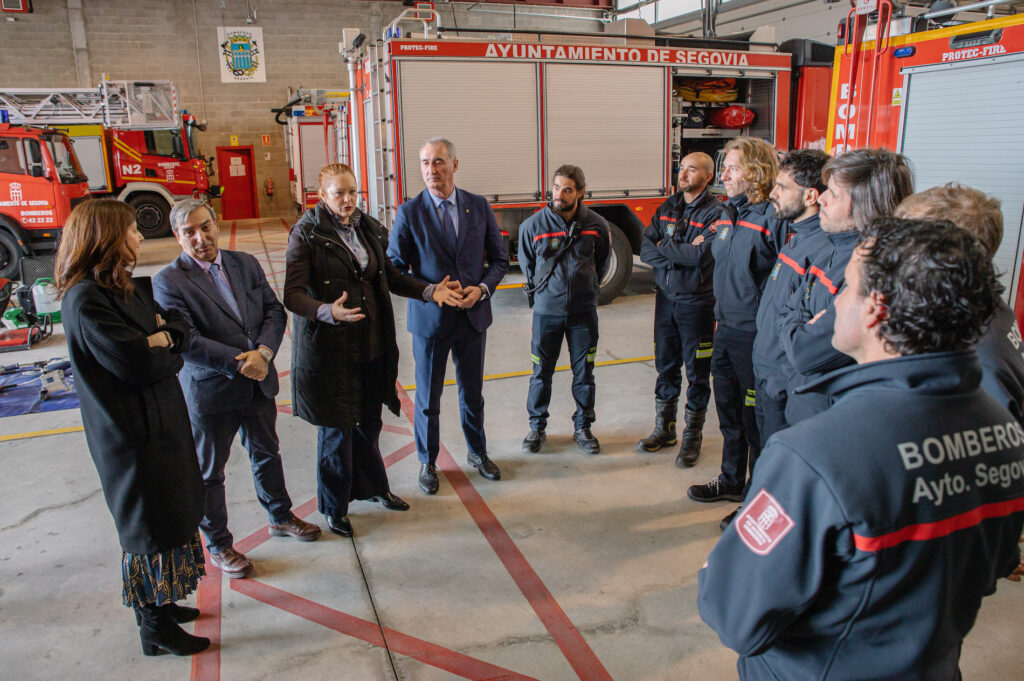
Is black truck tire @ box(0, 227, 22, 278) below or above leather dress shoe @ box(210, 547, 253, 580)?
above

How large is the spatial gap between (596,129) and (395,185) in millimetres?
2428

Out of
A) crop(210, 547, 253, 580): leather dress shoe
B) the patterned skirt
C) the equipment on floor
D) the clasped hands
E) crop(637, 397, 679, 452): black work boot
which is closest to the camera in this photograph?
the patterned skirt

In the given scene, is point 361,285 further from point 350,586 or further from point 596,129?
point 596,129

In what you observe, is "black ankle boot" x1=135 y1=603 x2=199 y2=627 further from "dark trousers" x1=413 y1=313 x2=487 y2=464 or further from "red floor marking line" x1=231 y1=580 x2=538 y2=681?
"dark trousers" x1=413 y1=313 x2=487 y2=464

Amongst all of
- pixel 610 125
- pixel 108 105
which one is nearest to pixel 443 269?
pixel 610 125

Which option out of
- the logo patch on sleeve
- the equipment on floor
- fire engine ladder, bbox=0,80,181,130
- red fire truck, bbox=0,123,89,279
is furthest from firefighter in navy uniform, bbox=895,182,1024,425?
fire engine ladder, bbox=0,80,181,130

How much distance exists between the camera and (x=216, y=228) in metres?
3.00

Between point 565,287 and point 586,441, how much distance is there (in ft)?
3.23

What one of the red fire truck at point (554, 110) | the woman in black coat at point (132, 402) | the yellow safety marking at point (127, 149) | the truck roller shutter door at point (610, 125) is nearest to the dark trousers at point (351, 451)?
the woman in black coat at point (132, 402)

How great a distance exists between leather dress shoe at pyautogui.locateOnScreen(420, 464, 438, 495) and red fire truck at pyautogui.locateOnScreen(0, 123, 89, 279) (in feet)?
30.4

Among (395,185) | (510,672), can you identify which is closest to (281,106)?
(395,185)

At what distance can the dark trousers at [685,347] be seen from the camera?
4.19 meters

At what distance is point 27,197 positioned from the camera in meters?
10.4

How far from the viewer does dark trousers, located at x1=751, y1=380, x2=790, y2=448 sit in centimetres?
288
